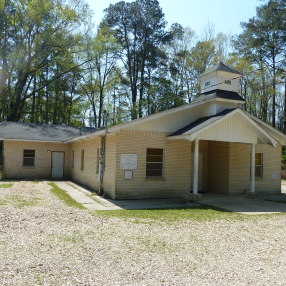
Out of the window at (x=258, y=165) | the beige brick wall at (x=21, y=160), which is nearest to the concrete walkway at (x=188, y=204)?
the window at (x=258, y=165)

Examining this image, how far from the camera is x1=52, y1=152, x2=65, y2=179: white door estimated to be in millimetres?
22484

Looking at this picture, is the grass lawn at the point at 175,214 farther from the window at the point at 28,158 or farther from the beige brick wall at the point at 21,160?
the window at the point at 28,158

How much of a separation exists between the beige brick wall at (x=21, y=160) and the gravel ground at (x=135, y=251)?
12856 mm

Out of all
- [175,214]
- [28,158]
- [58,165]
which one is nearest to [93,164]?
[175,214]

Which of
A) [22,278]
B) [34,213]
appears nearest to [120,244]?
[22,278]

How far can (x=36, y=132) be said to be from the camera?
23.0 meters

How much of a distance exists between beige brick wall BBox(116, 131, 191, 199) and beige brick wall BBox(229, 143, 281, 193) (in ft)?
8.83

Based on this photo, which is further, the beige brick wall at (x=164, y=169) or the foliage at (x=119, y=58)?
the foliage at (x=119, y=58)

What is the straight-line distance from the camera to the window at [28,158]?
71.8 ft

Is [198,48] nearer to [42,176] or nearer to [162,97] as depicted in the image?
[162,97]

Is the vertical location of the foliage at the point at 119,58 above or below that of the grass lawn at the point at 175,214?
above

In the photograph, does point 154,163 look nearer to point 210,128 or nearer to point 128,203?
point 128,203

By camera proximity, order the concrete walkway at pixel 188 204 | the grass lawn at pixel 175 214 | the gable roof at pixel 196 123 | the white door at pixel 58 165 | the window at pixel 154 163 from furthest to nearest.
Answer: the white door at pixel 58 165
the window at pixel 154 163
the gable roof at pixel 196 123
the concrete walkway at pixel 188 204
the grass lawn at pixel 175 214

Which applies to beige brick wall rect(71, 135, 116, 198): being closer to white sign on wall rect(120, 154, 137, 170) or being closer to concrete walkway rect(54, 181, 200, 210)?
white sign on wall rect(120, 154, 137, 170)
